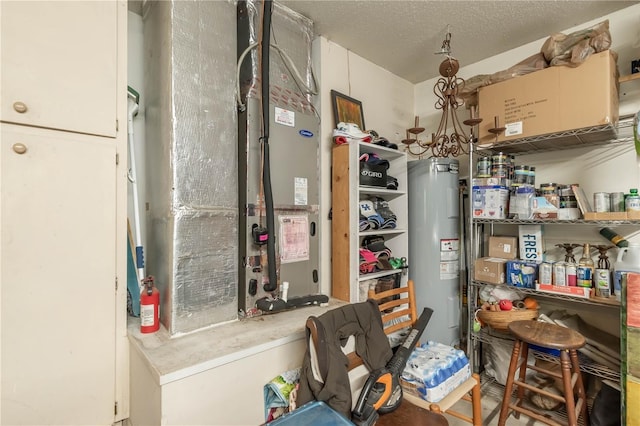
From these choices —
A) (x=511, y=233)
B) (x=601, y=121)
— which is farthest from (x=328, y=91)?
(x=511, y=233)

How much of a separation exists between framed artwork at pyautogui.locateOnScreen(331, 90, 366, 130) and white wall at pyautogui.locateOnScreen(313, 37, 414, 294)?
0.15 ft

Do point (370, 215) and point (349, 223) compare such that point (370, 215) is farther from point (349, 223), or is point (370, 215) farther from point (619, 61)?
point (619, 61)

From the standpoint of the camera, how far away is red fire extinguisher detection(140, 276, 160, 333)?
1.51m

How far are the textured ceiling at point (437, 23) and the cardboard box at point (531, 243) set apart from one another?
1.42 m

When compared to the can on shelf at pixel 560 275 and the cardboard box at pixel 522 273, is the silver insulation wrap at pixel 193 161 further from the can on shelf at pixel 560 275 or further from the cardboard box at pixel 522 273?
the can on shelf at pixel 560 275

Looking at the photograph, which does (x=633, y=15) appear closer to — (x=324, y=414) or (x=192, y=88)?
(x=192, y=88)

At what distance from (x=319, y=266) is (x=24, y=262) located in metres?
1.49

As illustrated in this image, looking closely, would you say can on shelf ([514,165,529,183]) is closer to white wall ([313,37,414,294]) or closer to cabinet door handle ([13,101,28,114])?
white wall ([313,37,414,294])

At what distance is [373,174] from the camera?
2.20 meters

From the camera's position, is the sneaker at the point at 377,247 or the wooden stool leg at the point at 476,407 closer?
the wooden stool leg at the point at 476,407

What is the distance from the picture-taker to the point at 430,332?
2.38 m

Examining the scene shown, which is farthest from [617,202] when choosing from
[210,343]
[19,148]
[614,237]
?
[19,148]

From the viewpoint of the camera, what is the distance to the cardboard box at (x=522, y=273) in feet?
6.54

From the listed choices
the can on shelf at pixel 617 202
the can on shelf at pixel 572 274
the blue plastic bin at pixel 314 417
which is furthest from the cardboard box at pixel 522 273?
the blue plastic bin at pixel 314 417
